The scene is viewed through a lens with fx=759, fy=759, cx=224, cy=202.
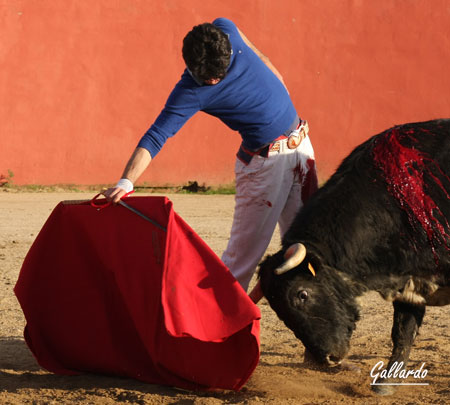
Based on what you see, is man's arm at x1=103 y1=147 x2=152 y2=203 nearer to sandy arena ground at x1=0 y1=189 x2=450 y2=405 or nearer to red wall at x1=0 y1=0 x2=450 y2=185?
sandy arena ground at x1=0 y1=189 x2=450 y2=405

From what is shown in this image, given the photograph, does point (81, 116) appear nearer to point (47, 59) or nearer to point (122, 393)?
point (47, 59)

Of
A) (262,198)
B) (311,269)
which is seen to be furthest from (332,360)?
(262,198)

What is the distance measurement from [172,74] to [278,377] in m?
8.34

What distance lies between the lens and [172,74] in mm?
11352

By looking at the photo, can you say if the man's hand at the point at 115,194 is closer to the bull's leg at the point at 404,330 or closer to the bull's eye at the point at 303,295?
the bull's eye at the point at 303,295

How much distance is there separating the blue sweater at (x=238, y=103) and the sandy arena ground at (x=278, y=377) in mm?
1066

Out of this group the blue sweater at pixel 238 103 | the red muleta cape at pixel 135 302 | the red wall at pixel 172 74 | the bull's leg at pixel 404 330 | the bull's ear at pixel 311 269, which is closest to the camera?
the red muleta cape at pixel 135 302

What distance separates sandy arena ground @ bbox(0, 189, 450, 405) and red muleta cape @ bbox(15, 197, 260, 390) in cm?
10

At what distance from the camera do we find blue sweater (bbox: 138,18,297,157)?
3.36 m

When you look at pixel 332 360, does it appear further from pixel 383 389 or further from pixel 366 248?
pixel 366 248

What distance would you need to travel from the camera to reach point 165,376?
3.37 meters

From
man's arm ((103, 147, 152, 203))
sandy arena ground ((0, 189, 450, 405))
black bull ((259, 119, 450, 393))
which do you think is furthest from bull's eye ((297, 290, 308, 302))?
man's arm ((103, 147, 152, 203))

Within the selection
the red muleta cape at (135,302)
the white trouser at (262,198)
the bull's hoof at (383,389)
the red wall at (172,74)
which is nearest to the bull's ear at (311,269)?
the red muleta cape at (135,302)

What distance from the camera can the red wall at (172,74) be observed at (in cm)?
1112
